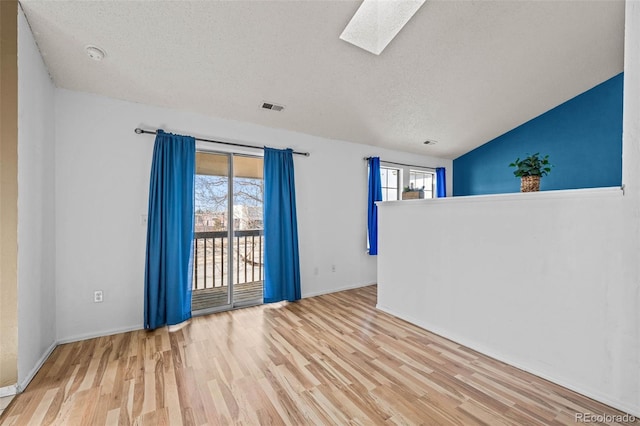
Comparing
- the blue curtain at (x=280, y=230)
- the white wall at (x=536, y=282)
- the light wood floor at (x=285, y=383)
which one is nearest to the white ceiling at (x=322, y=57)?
the blue curtain at (x=280, y=230)

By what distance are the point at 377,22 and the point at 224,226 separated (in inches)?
Result: 109

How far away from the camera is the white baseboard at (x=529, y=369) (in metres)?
1.66

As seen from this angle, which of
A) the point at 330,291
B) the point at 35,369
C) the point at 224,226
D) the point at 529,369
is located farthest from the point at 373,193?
the point at 35,369

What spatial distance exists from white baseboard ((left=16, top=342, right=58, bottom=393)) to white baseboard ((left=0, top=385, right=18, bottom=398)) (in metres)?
0.01

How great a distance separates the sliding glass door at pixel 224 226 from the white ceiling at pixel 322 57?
2.22 feet

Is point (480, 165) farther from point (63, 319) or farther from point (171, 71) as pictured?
point (63, 319)

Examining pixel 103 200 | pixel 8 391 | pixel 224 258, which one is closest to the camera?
pixel 8 391

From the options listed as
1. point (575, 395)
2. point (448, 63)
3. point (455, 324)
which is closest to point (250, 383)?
point (455, 324)

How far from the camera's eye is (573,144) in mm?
4086

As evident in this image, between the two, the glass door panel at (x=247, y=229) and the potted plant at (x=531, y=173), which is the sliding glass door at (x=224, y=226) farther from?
the potted plant at (x=531, y=173)

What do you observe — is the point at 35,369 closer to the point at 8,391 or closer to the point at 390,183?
the point at 8,391

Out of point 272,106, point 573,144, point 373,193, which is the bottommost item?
point 373,193

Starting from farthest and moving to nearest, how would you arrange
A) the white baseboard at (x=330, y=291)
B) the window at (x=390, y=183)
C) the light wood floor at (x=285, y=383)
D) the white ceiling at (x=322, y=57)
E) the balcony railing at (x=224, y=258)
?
the window at (x=390, y=183) → the white baseboard at (x=330, y=291) → the balcony railing at (x=224, y=258) → the white ceiling at (x=322, y=57) → the light wood floor at (x=285, y=383)

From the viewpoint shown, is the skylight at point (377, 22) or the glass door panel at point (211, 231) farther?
the glass door panel at point (211, 231)
